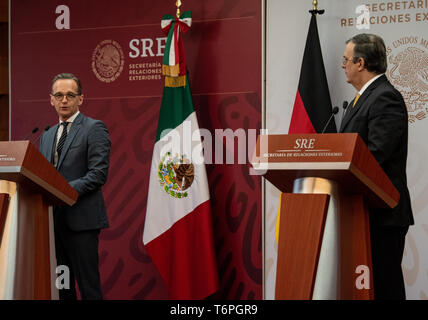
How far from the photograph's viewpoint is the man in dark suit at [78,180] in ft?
Answer: 12.0

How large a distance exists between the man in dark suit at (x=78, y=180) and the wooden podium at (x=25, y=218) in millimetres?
487

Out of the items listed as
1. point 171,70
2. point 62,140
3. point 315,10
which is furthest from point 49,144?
point 315,10

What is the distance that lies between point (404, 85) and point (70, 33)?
2757 millimetres

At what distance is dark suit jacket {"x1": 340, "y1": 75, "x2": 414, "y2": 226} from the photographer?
2.90m

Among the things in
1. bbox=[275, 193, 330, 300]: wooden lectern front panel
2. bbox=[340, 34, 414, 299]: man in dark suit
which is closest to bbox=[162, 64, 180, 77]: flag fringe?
bbox=[340, 34, 414, 299]: man in dark suit

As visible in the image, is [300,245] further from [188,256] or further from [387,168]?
[188,256]

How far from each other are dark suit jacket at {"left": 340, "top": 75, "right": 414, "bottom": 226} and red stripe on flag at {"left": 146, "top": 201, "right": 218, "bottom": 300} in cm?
189

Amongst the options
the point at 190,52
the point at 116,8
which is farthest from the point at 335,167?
the point at 116,8

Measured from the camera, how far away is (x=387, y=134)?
2.90 meters

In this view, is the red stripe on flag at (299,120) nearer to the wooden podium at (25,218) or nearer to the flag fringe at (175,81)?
the flag fringe at (175,81)

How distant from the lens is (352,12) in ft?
15.0

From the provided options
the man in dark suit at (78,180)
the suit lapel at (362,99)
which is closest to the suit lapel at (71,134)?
the man in dark suit at (78,180)

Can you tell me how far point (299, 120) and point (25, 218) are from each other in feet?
7.10

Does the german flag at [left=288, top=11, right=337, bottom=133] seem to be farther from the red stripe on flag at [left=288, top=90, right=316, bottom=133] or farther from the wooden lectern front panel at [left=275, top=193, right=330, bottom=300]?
the wooden lectern front panel at [left=275, top=193, right=330, bottom=300]
